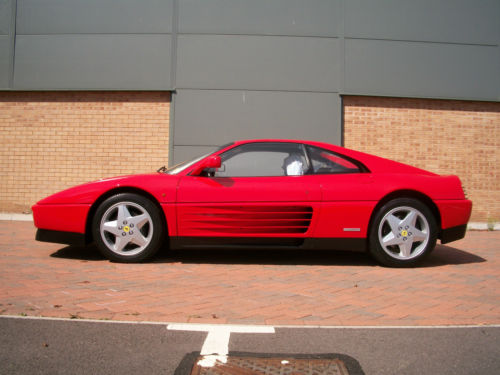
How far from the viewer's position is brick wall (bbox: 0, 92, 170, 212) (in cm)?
915

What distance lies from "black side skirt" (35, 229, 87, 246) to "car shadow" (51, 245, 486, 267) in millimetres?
310

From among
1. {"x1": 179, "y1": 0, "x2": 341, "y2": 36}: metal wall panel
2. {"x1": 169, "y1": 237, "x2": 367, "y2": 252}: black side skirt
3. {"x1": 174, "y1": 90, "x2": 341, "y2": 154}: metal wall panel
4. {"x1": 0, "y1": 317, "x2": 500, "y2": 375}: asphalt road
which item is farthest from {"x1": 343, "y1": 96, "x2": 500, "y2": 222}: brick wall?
{"x1": 0, "y1": 317, "x2": 500, "y2": 375}: asphalt road

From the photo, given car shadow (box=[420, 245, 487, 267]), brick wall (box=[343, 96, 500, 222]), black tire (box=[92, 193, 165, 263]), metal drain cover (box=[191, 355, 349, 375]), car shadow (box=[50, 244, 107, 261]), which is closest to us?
metal drain cover (box=[191, 355, 349, 375])

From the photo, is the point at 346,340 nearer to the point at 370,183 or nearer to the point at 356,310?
the point at 356,310

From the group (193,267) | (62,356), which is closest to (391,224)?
(193,267)

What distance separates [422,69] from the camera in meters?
9.28

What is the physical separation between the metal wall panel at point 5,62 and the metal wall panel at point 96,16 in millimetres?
539

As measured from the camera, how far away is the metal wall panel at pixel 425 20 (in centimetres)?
922

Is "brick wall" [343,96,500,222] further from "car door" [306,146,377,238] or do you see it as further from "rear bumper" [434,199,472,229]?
"car door" [306,146,377,238]

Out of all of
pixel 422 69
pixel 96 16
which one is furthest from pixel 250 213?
pixel 96 16

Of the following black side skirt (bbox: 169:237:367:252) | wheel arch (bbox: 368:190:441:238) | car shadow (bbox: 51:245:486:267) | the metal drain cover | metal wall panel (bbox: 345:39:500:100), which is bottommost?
the metal drain cover

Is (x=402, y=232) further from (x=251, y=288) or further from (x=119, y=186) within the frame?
(x=119, y=186)

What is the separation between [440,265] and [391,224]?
0.87m

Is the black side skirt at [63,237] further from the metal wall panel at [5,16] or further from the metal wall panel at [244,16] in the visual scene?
the metal wall panel at [5,16]
